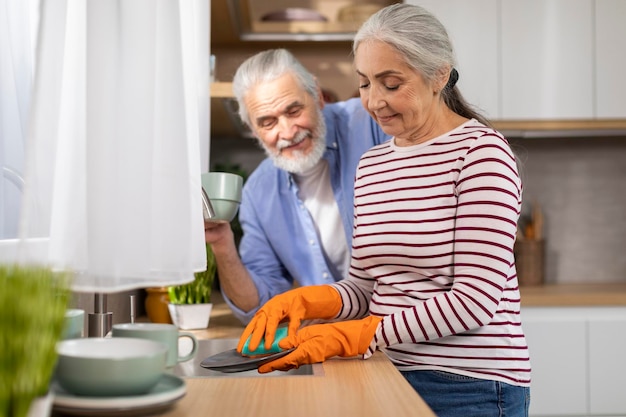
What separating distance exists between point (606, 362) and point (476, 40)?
3.88ft

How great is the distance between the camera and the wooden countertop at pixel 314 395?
2.77ft

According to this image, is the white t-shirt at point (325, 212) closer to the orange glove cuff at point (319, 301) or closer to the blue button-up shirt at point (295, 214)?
the blue button-up shirt at point (295, 214)

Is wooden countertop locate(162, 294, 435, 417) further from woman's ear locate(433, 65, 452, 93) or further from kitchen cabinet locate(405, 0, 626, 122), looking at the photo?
kitchen cabinet locate(405, 0, 626, 122)

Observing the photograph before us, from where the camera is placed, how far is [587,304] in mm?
2479

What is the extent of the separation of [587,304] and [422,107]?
4.76 ft

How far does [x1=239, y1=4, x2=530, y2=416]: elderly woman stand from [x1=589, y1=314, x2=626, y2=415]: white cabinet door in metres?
1.33

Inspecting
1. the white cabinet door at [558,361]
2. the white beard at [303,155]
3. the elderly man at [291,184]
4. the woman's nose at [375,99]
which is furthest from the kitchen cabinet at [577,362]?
the woman's nose at [375,99]

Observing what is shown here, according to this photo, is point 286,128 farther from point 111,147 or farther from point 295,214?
point 111,147

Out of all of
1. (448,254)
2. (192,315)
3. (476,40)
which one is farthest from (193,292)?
(476,40)

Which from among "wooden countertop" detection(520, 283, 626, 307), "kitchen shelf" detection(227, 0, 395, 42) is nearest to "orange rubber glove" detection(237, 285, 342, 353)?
"wooden countertop" detection(520, 283, 626, 307)

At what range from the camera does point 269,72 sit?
1.90m

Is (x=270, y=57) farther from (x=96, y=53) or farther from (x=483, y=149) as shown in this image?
(x=96, y=53)

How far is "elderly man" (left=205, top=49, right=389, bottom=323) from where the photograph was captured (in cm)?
189

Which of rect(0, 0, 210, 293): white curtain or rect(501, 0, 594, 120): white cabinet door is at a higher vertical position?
rect(501, 0, 594, 120): white cabinet door
